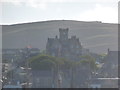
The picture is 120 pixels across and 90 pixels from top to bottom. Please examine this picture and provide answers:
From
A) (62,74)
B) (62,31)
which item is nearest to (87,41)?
(62,31)

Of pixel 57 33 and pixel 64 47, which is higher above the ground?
pixel 57 33

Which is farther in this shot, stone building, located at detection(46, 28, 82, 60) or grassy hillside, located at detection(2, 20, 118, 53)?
grassy hillside, located at detection(2, 20, 118, 53)

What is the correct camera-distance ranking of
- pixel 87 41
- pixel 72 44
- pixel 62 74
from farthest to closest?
pixel 87 41
pixel 72 44
pixel 62 74

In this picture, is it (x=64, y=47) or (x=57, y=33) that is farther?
(x=57, y=33)

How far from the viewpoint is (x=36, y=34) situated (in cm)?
4325

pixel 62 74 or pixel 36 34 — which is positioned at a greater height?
pixel 36 34

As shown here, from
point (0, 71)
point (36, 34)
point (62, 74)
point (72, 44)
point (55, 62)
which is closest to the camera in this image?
point (62, 74)

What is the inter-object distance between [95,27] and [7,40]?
13.5 meters

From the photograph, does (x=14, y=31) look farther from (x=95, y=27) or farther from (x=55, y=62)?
(x=55, y=62)

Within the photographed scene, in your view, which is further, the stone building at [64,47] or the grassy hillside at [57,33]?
the grassy hillside at [57,33]

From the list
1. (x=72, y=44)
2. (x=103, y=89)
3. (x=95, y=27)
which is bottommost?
(x=103, y=89)

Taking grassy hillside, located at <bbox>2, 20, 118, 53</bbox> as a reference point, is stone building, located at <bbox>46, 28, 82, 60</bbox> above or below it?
below

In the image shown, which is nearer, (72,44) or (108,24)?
(72,44)

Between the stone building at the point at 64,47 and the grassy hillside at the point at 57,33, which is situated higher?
the grassy hillside at the point at 57,33
